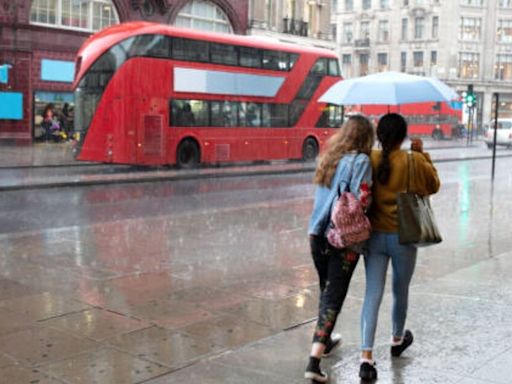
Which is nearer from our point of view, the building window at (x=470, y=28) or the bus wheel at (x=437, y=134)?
the bus wheel at (x=437, y=134)

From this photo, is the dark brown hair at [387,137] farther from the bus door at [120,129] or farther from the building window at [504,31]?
the building window at [504,31]

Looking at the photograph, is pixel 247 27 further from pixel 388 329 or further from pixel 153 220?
pixel 388 329

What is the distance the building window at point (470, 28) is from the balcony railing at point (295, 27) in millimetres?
42518

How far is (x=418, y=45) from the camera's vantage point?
8325cm

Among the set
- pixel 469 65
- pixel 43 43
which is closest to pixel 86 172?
pixel 43 43

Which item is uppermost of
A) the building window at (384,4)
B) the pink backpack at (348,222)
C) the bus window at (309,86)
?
the building window at (384,4)

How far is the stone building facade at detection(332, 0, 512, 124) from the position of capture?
80.9 metres

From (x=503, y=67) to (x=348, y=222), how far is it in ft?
278

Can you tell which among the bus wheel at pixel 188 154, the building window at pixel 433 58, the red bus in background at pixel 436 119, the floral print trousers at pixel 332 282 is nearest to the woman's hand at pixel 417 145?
the floral print trousers at pixel 332 282

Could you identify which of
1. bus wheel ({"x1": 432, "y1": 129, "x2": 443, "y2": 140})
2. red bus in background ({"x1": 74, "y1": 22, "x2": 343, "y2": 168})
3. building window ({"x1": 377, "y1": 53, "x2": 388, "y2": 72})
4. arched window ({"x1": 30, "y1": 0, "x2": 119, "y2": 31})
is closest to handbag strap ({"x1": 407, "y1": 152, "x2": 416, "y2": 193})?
red bus in background ({"x1": 74, "y1": 22, "x2": 343, "y2": 168})

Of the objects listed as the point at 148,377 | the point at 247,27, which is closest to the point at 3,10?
the point at 247,27

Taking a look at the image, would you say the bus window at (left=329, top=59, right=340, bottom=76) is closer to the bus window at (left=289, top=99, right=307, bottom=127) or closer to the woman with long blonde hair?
the bus window at (left=289, top=99, right=307, bottom=127)

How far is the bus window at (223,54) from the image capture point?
2225 cm

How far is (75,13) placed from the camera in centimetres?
3369
